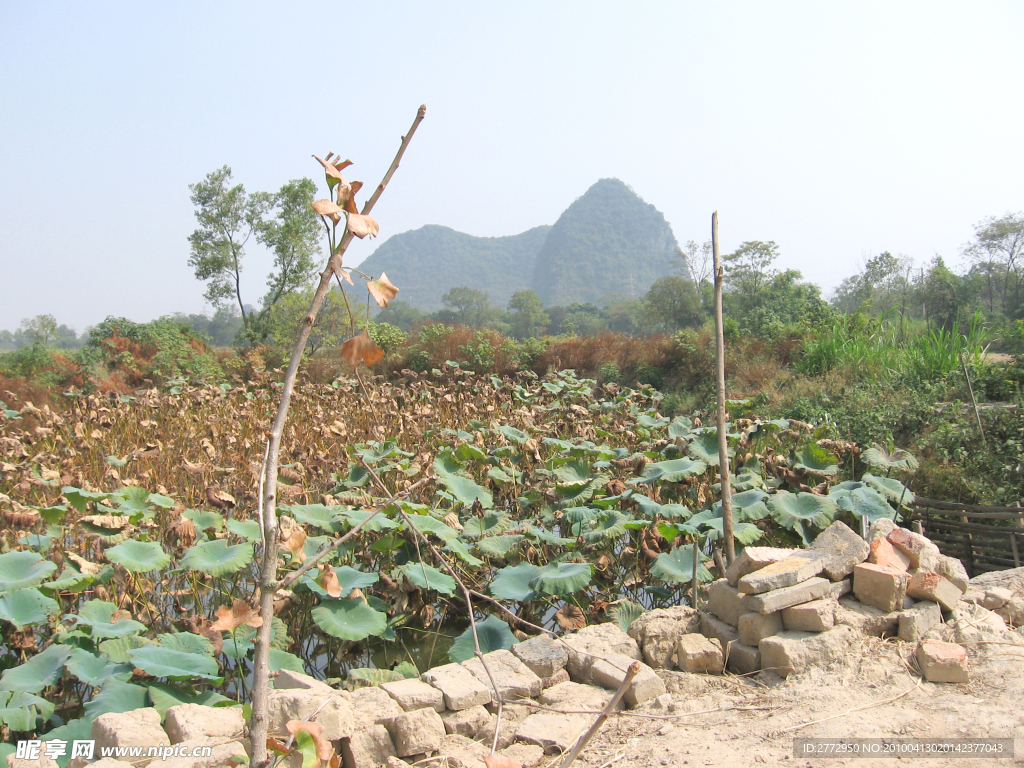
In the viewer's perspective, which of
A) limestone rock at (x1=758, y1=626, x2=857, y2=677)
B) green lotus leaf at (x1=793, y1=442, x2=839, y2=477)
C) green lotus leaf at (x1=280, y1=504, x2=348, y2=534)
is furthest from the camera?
green lotus leaf at (x1=793, y1=442, x2=839, y2=477)

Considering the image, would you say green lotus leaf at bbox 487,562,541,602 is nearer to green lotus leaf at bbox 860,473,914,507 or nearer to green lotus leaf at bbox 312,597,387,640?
green lotus leaf at bbox 312,597,387,640

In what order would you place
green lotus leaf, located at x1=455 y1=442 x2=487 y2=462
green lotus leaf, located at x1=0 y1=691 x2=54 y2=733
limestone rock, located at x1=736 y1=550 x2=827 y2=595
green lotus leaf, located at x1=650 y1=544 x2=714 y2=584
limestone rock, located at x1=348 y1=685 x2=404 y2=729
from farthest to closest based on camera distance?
green lotus leaf, located at x1=455 y1=442 x2=487 y2=462, green lotus leaf, located at x1=650 y1=544 x2=714 y2=584, limestone rock, located at x1=736 y1=550 x2=827 y2=595, green lotus leaf, located at x1=0 y1=691 x2=54 y2=733, limestone rock, located at x1=348 y1=685 x2=404 y2=729

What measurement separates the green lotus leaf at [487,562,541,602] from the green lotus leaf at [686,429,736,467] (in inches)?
75.7

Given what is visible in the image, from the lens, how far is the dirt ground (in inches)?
73.3

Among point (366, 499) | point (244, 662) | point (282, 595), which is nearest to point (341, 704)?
point (282, 595)

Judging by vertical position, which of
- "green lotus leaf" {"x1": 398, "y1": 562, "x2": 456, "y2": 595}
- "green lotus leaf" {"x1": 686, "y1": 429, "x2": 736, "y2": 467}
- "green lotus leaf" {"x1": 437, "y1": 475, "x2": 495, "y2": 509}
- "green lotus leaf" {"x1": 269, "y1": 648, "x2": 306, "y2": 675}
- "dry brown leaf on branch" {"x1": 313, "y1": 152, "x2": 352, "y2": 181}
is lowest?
"green lotus leaf" {"x1": 269, "y1": 648, "x2": 306, "y2": 675}

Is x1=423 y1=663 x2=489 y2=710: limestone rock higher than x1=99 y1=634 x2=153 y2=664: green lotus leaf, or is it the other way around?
x1=99 y1=634 x2=153 y2=664: green lotus leaf

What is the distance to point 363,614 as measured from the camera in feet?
9.58

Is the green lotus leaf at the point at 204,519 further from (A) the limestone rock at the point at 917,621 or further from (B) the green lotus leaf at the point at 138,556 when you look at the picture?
(A) the limestone rock at the point at 917,621

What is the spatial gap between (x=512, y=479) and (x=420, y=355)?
7480mm

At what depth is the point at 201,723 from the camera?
1737mm

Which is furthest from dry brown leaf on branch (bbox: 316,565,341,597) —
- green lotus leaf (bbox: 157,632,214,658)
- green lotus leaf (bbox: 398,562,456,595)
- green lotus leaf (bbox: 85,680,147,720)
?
green lotus leaf (bbox: 398,562,456,595)

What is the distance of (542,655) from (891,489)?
3006 millimetres

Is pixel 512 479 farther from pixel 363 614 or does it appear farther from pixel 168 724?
pixel 168 724
